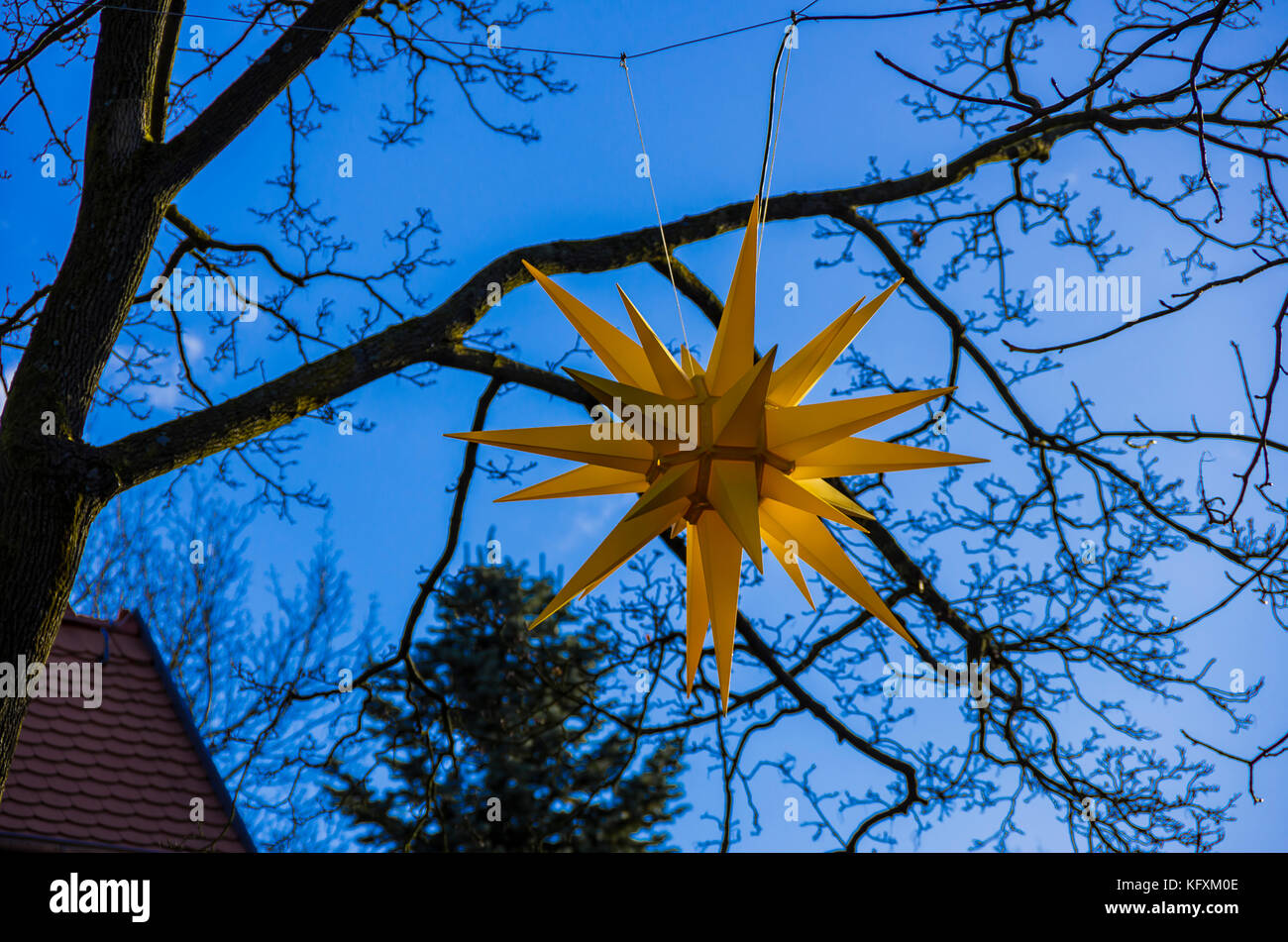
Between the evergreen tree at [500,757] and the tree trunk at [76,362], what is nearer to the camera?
the tree trunk at [76,362]

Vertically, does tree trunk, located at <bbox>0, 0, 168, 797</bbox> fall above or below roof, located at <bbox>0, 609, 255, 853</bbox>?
above

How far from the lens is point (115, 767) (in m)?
7.16

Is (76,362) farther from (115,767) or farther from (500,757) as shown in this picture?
(500,757)

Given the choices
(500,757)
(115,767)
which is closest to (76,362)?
(115,767)

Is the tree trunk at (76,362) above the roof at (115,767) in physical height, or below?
above

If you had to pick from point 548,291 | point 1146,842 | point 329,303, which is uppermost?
point 329,303

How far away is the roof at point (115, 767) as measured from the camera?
6551mm

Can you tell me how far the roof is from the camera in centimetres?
655

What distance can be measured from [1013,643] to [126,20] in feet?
18.0

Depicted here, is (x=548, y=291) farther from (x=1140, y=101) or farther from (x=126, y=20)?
(x=126, y=20)

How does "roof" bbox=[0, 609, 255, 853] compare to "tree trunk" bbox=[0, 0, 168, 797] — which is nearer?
"tree trunk" bbox=[0, 0, 168, 797]

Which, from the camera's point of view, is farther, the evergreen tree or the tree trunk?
the evergreen tree

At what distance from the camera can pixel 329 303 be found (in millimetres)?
5941
